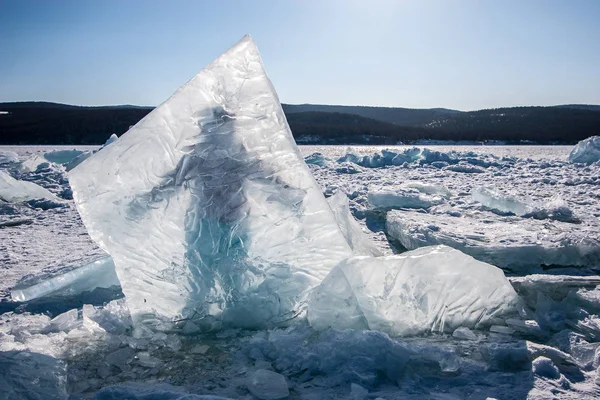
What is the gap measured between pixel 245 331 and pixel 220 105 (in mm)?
856

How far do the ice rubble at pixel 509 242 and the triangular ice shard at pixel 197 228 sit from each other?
1.14 metres

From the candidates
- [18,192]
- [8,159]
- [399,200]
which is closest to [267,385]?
[399,200]

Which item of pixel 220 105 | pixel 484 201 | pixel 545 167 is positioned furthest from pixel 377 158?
pixel 220 105

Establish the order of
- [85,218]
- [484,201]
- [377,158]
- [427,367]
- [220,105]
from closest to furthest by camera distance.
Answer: [427,367], [85,218], [220,105], [484,201], [377,158]

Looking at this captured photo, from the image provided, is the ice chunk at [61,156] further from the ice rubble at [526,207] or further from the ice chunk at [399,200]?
the ice rubble at [526,207]

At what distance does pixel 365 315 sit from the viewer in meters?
1.47

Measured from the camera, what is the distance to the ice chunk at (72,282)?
1871mm

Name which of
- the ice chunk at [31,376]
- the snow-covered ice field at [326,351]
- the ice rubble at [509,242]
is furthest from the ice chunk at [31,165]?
the ice chunk at [31,376]

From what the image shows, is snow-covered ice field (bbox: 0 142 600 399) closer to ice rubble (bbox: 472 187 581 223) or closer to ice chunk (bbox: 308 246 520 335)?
ice chunk (bbox: 308 246 520 335)

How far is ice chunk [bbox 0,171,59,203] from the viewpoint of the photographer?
4184 millimetres

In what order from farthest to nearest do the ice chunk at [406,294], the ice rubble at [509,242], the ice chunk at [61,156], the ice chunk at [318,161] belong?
the ice chunk at [61,156]
the ice chunk at [318,161]
the ice rubble at [509,242]
the ice chunk at [406,294]

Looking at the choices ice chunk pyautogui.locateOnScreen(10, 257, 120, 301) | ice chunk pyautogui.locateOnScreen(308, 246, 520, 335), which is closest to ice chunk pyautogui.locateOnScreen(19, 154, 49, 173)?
ice chunk pyautogui.locateOnScreen(10, 257, 120, 301)

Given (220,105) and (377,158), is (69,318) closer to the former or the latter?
(220,105)

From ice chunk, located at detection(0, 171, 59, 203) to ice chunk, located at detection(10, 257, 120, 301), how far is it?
2731mm
